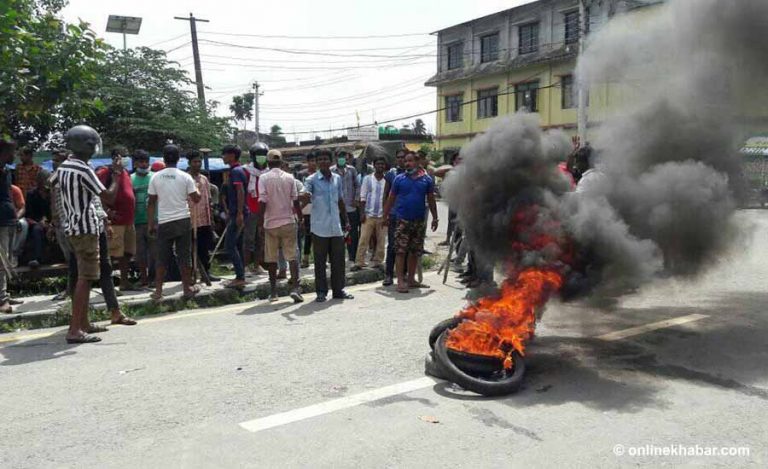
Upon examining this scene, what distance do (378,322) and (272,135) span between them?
5845 centimetres

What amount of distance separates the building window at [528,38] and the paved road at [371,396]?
29.7m

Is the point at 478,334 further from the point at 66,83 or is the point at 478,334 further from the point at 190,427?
the point at 66,83

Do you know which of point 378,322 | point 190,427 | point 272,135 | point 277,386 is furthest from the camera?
point 272,135

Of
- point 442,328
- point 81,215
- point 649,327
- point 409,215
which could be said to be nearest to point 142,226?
point 81,215

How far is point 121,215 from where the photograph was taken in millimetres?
8016

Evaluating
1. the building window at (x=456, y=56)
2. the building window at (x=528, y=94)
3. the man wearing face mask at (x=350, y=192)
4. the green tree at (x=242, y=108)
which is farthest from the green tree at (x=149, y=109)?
the green tree at (x=242, y=108)

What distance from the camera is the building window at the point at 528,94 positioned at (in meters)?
34.1

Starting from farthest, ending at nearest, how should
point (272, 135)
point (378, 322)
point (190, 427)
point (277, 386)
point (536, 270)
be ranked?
1. point (272, 135)
2. point (378, 322)
3. point (536, 270)
4. point (277, 386)
5. point (190, 427)

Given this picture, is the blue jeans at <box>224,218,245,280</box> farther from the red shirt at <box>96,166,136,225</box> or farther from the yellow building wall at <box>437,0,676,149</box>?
the yellow building wall at <box>437,0,676,149</box>

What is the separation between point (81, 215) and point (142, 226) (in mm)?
2587

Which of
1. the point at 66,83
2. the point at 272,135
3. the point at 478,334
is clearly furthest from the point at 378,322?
the point at 272,135

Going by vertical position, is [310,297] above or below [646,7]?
below

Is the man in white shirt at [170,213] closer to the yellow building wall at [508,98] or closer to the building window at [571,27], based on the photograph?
the yellow building wall at [508,98]

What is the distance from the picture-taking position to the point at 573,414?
3998 millimetres
